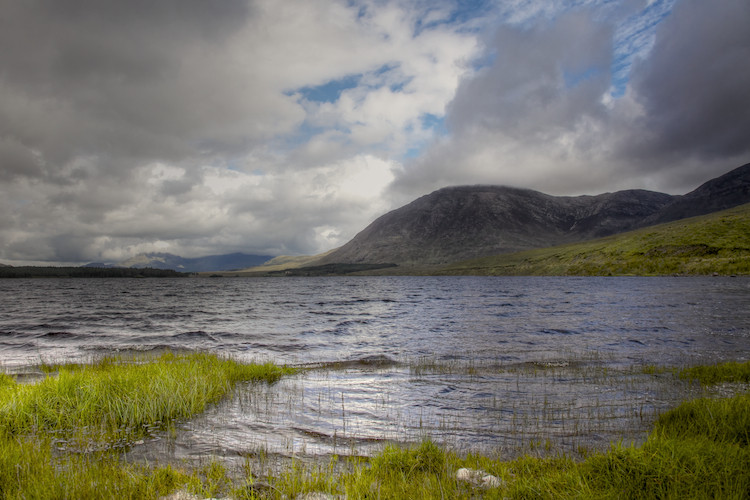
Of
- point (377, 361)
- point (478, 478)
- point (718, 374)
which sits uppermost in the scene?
point (478, 478)

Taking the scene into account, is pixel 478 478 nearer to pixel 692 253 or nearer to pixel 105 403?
pixel 105 403

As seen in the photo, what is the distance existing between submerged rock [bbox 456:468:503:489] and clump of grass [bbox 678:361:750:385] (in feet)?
44.6

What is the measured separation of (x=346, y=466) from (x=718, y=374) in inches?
655

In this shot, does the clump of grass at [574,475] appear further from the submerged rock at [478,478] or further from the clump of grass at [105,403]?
the clump of grass at [105,403]

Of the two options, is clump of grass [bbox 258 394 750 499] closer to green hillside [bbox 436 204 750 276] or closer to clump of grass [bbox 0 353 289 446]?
clump of grass [bbox 0 353 289 446]

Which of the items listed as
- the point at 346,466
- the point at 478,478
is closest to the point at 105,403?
the point at 346,466

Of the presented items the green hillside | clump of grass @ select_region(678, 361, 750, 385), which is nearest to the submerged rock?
clump of grass @ select_region(678, 361, 750, 385)

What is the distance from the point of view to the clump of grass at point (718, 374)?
15.5 m

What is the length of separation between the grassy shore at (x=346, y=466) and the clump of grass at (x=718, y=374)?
7.38 m

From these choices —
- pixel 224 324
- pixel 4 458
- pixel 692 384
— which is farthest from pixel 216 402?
pixel 224 324

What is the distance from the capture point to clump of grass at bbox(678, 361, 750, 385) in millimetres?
15508

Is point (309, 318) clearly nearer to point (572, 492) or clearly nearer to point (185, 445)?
point (185, 445)

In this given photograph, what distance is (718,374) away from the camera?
16.1m

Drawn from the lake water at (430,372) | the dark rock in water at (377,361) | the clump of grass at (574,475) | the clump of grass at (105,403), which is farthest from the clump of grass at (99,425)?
the dark rock in water at (377,361)
